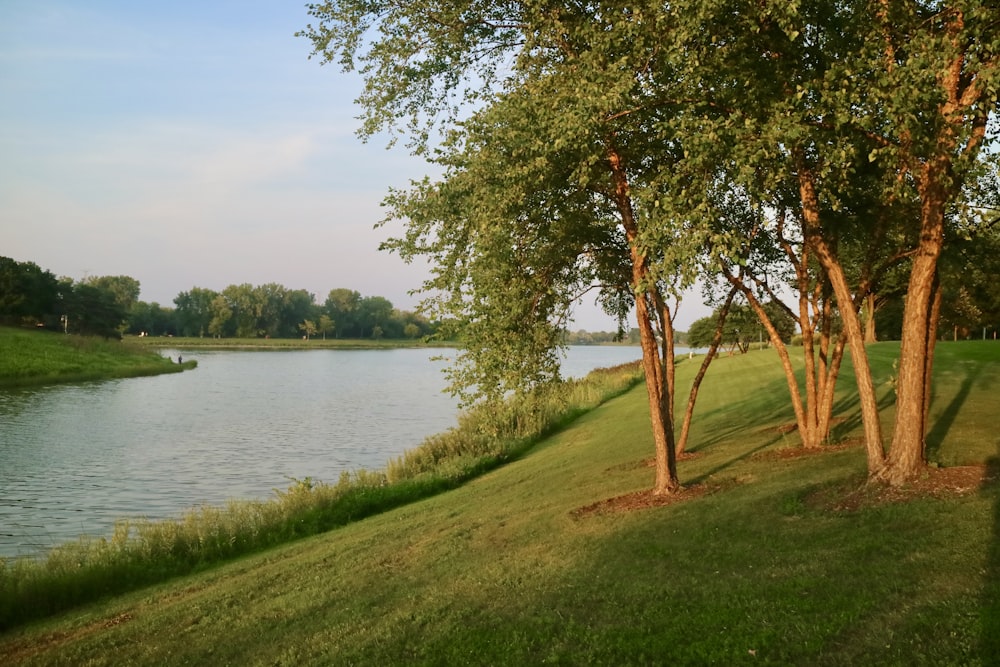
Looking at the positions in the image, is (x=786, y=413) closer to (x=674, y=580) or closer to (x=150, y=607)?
(x=674, y=580)

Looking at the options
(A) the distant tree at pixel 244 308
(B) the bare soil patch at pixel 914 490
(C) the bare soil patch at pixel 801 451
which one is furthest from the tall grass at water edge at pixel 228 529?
(A) the distant tree at pixel 244 308

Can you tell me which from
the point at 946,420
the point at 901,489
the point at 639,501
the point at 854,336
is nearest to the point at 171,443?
the point at 639,501

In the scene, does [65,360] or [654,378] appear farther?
[65,360]

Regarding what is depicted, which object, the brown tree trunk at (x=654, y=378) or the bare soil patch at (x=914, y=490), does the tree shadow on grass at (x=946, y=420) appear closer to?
the bare soil patch at (x=914, y=490)

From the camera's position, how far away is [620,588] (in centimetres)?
876

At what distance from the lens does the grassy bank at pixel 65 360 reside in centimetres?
6850

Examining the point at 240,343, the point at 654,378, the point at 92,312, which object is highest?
the point at 92,312

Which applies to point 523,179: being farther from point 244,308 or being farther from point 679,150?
point 244,308

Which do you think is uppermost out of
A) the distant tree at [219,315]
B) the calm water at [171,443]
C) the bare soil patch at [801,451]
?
the distant tree at [219,315]

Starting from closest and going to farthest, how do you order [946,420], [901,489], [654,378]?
1. [901,489]
2. [654,378]
3. [946,420]

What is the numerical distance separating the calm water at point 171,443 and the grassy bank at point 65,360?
615 centimetres

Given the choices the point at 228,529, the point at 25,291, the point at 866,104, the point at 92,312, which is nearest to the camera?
the point at 866,104

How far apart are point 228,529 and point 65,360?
2811 inches

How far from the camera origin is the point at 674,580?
28.6 ft
